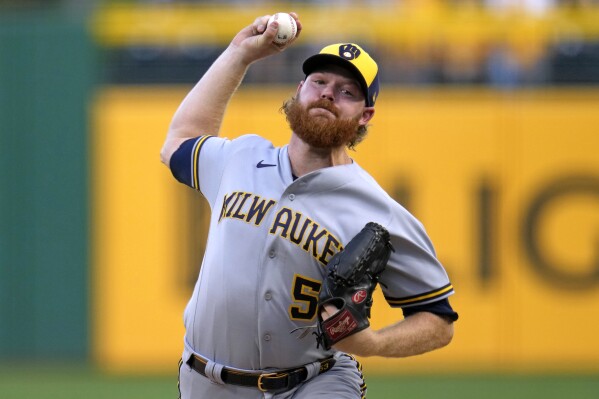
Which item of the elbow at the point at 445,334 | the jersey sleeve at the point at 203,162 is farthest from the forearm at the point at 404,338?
the jersey sleeve at the point at 203,162

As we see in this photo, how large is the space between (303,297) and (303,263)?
127 mm

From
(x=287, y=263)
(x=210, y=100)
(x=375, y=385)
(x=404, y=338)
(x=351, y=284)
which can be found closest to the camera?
(x=351, y=284)

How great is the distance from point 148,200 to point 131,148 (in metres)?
0.54

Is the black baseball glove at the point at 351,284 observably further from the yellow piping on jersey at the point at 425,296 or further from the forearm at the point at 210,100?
the forearm at the point at 210,100

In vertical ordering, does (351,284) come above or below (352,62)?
below

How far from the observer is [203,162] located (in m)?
4.73

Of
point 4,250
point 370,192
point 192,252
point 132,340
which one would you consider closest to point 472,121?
point 192,252

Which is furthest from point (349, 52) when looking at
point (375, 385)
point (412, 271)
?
point (375, 385)

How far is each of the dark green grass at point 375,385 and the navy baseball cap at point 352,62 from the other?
5176 millimetres

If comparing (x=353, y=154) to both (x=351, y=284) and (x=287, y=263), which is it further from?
(x=351, y=284)

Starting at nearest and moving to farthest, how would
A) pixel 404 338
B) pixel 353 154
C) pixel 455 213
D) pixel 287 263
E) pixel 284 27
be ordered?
pixel 404 338 → pixel 287 263 → pixel 284 27 → pixel 353 154 → pixel 455 213

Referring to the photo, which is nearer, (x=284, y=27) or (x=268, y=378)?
(x=268, y=378)

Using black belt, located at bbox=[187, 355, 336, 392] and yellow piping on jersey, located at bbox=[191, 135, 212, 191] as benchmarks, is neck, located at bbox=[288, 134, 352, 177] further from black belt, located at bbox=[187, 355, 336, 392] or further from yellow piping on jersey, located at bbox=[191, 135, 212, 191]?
black belt, located at bbox=[187, 355, 336, 392]

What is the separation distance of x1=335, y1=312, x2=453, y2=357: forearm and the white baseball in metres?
1.24
